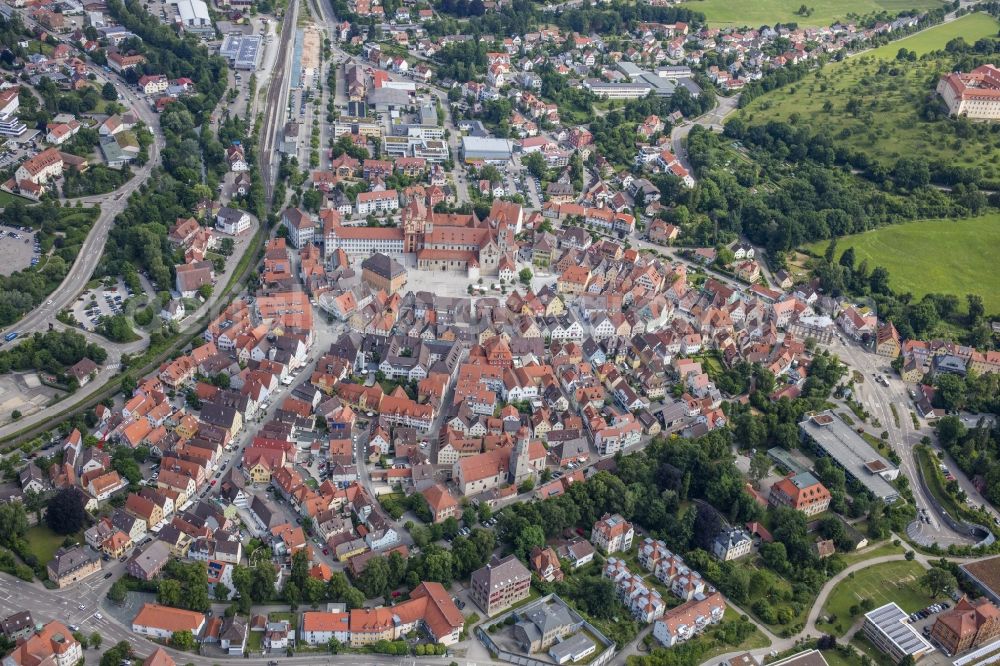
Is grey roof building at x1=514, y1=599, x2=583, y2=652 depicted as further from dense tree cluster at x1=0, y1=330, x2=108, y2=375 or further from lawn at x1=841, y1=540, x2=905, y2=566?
dense tree cluster at x1=0, y1=330, x2=108, y2=375

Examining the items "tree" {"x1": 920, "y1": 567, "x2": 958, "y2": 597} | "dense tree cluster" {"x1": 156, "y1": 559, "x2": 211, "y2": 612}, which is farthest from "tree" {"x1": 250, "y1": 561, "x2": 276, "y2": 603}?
"tree" {"x1": 920, "y1": 567, "x2": 958, "y2": 597}

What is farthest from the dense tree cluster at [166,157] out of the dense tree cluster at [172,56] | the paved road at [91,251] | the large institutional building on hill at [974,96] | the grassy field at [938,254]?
the large institutional building on hill at [974,96]

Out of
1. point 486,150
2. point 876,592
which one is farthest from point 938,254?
point 876,592

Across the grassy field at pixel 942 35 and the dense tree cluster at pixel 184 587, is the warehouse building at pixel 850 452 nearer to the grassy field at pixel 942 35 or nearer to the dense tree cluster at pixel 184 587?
the dense tree cluster at pixel 184 587

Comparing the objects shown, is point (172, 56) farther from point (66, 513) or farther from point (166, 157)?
point (66, 513)

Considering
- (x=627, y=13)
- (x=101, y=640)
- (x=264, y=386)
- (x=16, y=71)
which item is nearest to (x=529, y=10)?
(x=627, y=13)

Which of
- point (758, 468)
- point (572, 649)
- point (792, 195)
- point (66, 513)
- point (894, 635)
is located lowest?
point (894, 635)
